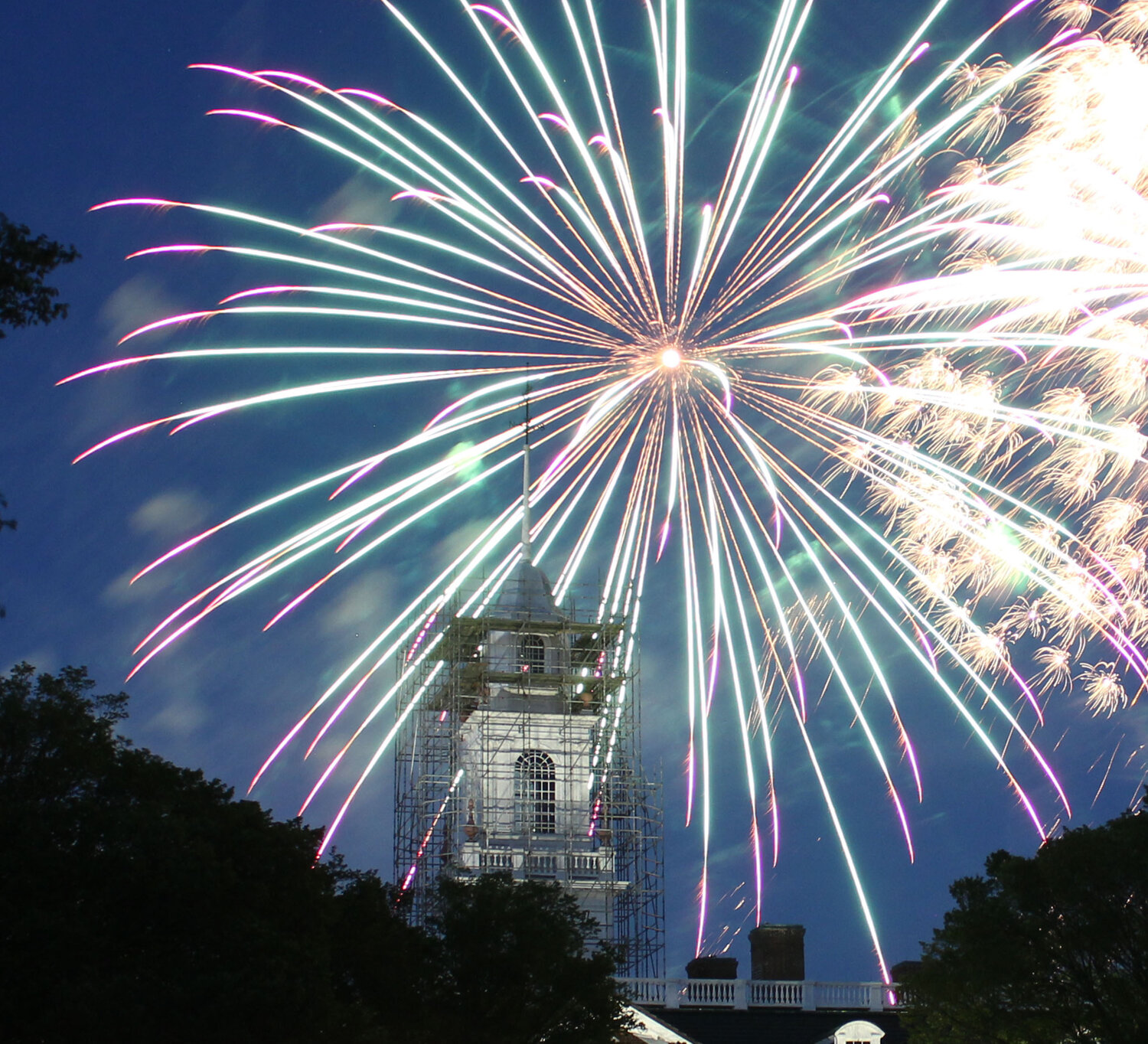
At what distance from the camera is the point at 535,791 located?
5497 centimetres

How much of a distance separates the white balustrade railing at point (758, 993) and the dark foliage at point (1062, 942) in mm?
12487

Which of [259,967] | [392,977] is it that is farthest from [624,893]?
[259,967]

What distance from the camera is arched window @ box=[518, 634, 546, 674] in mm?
55875

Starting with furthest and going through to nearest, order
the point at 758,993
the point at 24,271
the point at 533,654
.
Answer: the point at 533,654, the point at 758,993, the point at 24,271

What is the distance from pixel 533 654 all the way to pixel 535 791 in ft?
15.0

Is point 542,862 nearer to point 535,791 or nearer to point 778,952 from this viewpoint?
point 535,791

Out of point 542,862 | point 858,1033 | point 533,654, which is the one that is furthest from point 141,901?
point 533,654

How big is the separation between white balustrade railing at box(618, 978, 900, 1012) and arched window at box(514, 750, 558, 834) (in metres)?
9.46

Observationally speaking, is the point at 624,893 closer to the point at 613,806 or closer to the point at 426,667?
the point at 613,806

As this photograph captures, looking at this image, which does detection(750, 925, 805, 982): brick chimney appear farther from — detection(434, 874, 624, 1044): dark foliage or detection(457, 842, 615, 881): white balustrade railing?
detection(434, 874, 624, 1044): dark foliage

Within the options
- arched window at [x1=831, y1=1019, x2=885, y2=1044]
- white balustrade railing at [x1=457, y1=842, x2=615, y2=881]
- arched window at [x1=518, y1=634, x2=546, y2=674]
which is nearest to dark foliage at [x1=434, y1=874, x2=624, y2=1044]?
arched window at [x1=831, y1=1019, x2=885, y2=1044]

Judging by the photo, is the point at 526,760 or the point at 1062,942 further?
the point at 526,760

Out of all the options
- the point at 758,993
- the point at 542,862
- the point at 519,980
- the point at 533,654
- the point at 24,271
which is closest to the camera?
the point at 24,271

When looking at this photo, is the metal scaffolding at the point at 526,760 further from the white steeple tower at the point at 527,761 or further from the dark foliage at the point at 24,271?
the dark foliage at the point at 24,271
